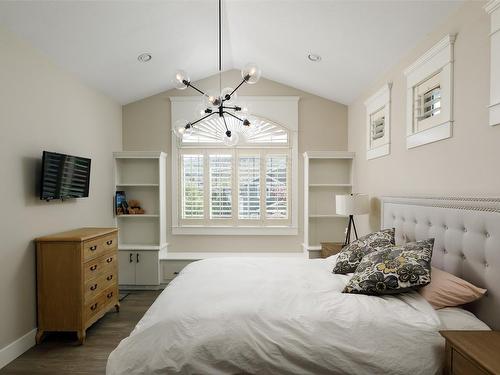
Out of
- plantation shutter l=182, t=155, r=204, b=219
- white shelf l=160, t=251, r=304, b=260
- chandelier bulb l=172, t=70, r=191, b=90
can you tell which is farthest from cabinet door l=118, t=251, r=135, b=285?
chandelier bulb l=172, t=70, r=191, b=90

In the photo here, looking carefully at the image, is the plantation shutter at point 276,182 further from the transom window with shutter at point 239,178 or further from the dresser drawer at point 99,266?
the dresser drawer at point 99,266

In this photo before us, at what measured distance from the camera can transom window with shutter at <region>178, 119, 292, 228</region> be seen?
4730 mm

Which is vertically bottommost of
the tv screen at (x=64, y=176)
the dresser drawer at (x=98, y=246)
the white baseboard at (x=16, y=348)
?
the white baseboard at (x=16, y=348)

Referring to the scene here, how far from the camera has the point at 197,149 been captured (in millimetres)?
4742

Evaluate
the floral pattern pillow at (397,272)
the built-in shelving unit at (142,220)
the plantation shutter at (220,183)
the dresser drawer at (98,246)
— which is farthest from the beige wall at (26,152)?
the floral pattern pillow at (397,272)

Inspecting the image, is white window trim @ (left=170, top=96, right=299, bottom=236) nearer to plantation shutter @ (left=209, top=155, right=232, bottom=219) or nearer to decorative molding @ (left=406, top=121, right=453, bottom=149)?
plantation shutter @ (left=209, top=155, right=232, bottom=219)

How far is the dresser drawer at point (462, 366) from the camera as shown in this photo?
1.30 m

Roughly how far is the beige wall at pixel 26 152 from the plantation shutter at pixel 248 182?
2198 millimetres

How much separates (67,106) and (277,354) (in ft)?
10.9

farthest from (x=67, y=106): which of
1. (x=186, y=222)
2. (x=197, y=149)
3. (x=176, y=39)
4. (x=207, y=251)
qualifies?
(x=207, y=251)

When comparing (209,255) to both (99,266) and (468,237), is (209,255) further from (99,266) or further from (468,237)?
(468,237)

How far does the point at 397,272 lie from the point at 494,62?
1381 mm

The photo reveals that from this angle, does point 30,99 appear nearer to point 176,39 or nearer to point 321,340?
point 176,39

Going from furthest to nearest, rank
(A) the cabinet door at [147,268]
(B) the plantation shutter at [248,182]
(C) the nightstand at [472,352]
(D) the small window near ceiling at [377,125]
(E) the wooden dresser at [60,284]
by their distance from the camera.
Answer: (B) the plantation shutter at [248,182] → (A) the cabinet door at [147,268] → (D) the small window near ceiling at [377,125] → (E) the wooden dresser at [60,284] → (C) the nightstand at [472,352]
